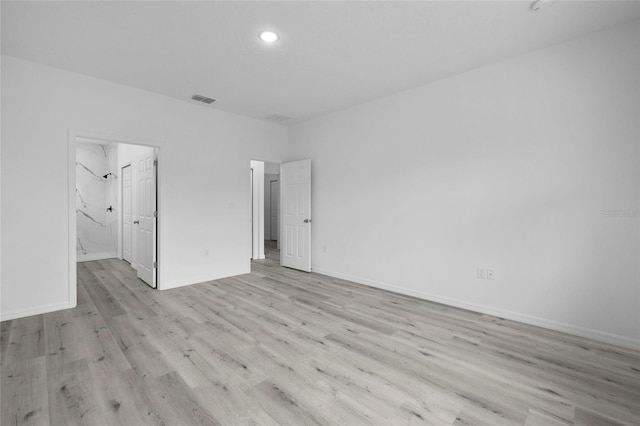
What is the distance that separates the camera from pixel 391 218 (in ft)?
14.0

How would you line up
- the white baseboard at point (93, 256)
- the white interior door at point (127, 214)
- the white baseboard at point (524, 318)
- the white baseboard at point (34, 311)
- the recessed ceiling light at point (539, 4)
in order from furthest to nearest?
the white baseboard at point (93, 256)
the white interior door at point (127, 214)
the white baseboard at point (34, 311)
the white baseboard at point (524, 318)
the recessed ceiling light at point (539, 4)

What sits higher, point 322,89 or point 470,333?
point 322,89

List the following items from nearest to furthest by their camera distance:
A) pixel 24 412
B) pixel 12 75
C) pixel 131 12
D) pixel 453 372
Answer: pixel 24 412 → pixel 453 372 → pixel 131 12 → pixel 12 75

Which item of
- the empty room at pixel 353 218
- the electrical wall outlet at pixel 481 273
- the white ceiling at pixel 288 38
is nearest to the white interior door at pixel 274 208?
the empty room at pixel 353 218

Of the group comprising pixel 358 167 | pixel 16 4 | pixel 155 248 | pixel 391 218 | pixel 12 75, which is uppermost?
pixel 16 4

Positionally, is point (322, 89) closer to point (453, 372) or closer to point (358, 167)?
point (358, 167)

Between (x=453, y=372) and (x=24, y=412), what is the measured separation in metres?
2.81

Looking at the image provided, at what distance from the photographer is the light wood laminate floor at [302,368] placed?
176 cm

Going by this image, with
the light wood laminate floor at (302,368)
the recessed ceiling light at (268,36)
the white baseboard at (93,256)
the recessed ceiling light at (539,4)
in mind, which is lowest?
the light wood laminate floor at (302,368)

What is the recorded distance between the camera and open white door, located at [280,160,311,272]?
5416 millimetres

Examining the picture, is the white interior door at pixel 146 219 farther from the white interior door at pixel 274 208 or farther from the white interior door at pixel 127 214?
the white interior door at pixel 274 208

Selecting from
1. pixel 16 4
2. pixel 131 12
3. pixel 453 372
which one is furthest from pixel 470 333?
pixel 16 4

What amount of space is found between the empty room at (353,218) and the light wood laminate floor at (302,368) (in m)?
0.02

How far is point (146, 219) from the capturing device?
4.70 m
